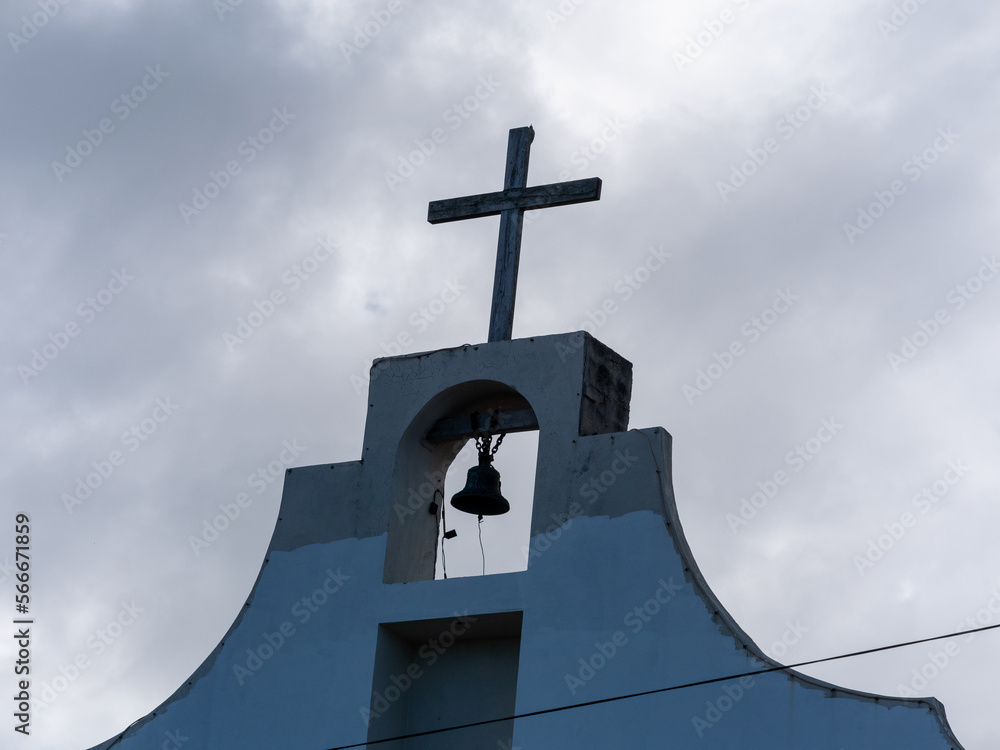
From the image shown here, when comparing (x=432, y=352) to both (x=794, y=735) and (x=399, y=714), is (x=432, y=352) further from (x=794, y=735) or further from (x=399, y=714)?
(x=794, y=735)

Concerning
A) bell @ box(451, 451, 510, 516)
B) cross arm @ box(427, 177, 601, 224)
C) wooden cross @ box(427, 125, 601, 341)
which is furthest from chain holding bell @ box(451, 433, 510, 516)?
cross arm @ box(427, 177, 601, 224)

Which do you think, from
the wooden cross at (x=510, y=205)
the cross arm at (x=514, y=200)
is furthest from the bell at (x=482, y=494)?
the cross arm at (x=514, y=200)

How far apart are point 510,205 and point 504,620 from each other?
3062 millimetres

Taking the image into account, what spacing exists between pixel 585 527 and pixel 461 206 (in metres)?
2.85

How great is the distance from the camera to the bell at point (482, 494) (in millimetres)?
12211

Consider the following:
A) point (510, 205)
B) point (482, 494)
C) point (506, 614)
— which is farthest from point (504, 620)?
point (510, 205)

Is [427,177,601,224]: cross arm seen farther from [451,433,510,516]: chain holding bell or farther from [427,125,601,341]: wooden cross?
[451,433,510,516]: chain holding bell

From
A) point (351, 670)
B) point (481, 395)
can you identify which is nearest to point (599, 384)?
point (481, 395)

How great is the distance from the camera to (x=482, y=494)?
12.2 m

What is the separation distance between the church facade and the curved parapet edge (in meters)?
0.01

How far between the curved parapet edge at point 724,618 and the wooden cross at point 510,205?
1.57 meters

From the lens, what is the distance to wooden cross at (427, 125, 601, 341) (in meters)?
12.3

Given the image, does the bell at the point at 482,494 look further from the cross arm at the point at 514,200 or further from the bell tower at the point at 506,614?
the cross arm at the point at 514,200

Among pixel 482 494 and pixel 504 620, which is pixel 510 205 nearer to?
pixel 482 494
